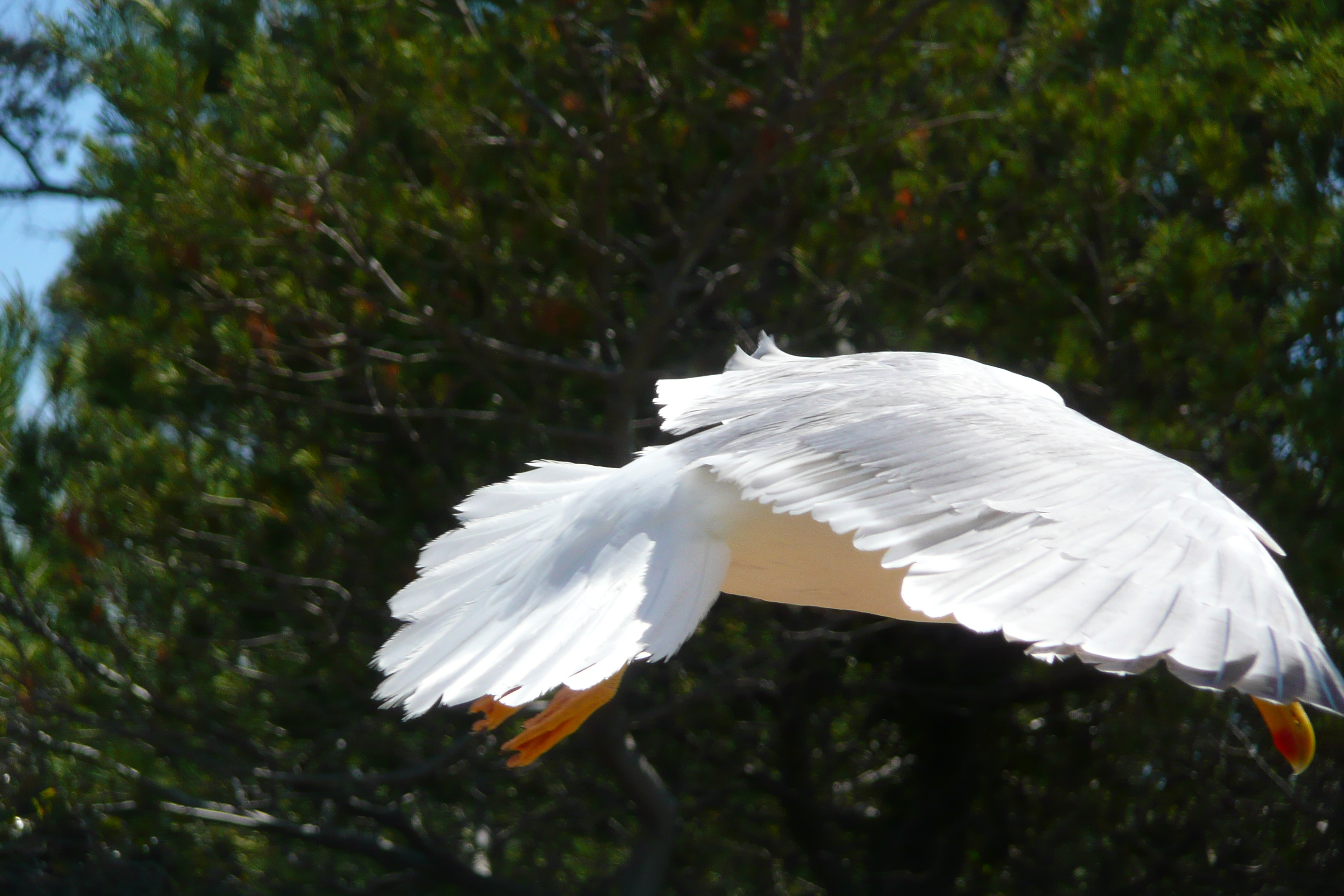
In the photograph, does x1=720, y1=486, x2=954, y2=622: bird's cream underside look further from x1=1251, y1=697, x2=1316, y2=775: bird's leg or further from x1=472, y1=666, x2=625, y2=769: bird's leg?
x1=1251, y1=697, x2=1316, y2=775: bird's leg

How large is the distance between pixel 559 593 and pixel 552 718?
33 centimetres

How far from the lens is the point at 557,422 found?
4.02 metres

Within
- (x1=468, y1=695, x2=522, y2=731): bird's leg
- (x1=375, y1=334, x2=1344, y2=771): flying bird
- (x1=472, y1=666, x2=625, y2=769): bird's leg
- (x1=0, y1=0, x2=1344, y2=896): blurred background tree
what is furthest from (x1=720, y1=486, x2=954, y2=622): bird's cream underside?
(x1=0, y1=0, x2=1344, y2=896): blurred background tree

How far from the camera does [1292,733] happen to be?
1244 millimetres

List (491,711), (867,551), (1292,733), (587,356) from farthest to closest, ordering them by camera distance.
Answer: (587,356) → (491,711) → (867,551) → (1292,733)

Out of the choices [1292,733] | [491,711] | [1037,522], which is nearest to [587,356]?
[491,711]

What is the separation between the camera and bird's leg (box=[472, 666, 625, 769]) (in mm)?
1724

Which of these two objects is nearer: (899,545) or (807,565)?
(899,545)

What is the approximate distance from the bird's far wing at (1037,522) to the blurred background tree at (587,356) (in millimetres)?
1757

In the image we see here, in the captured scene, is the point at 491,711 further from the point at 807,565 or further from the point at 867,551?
the point at 867,551

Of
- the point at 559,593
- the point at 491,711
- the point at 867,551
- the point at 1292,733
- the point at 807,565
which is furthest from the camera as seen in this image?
the point at 491,711

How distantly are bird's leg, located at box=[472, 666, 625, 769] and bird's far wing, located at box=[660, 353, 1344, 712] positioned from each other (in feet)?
1.22

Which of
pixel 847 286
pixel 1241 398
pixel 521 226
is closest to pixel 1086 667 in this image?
pixel 1241 398

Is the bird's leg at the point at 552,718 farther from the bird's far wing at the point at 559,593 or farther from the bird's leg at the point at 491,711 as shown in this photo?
the bird's far wing at the point at 559,593
